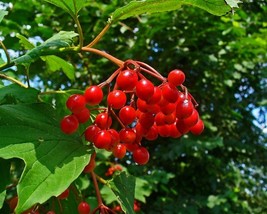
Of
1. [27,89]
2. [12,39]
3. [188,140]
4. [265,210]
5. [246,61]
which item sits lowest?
[265,210]

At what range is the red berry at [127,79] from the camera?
32.6 inches

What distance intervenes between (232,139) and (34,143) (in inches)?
139

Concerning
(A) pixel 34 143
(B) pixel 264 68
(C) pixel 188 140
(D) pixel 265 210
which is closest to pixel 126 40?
(C) pixel 188 140

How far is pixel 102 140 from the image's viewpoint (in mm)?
837

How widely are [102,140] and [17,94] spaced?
32 cm

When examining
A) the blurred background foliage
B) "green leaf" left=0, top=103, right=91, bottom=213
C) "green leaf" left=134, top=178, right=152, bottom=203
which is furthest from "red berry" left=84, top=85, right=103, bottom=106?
"green leaf" left=134, top=178, right=152, bottom=203

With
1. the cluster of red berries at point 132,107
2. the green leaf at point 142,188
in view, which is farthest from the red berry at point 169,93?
the green leaf at point 142,188

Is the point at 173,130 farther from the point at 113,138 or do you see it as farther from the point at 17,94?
the point at 17,94

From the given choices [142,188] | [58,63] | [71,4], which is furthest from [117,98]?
[142,188]

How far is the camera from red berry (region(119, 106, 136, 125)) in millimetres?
869

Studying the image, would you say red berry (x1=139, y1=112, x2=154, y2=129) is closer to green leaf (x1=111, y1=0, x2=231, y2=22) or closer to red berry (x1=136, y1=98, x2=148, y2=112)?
red berry (x1=136, y1=98, x2=148, y2=112)

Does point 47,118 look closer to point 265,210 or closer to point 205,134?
point 205,134

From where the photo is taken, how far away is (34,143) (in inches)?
34.0

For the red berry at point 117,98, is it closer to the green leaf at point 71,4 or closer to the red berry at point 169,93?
the red berry at point 169,93
